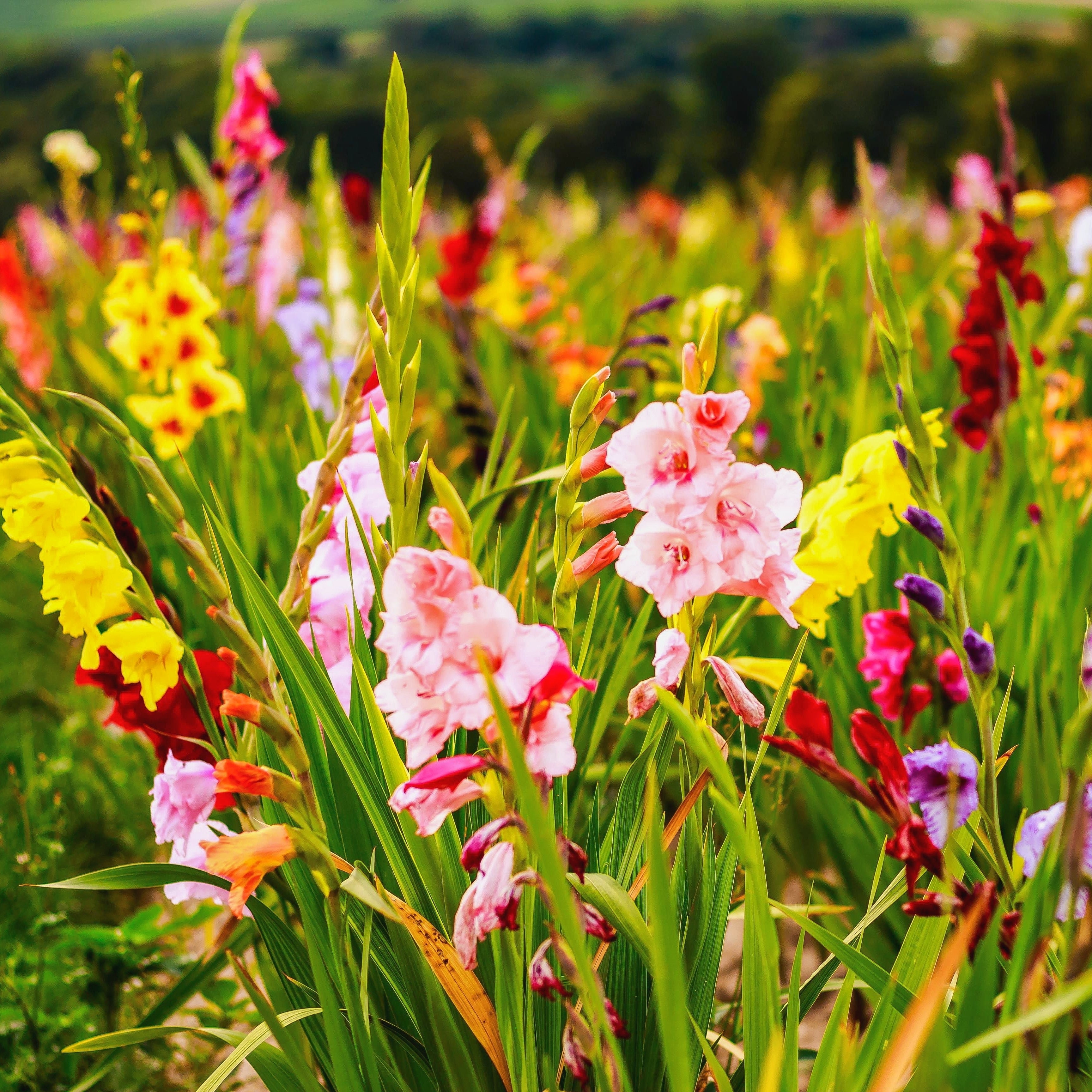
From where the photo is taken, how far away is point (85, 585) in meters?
0.69

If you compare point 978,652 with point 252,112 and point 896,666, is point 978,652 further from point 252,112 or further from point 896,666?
point 252,112

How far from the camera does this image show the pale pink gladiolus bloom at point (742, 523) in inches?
23.5

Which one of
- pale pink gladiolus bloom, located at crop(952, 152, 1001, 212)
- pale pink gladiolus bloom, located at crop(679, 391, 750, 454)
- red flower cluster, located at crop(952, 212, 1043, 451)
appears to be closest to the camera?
pale pink gladiolus bloom, located at crop(679, 391, 750, 454)

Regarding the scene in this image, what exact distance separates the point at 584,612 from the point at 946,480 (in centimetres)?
68

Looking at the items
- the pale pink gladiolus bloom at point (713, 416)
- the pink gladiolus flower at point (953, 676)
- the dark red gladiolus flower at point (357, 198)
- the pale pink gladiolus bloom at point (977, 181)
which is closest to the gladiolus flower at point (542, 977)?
the pale pink gladiolus bloom at point (713, 416)

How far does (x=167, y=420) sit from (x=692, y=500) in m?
1.28

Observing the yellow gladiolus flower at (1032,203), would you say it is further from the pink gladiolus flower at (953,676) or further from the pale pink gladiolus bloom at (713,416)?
the pale pink gladiolus bloom at (713,416)

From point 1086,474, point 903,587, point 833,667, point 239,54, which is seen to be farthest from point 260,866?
point 239,54

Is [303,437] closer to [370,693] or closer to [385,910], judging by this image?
[370,693]

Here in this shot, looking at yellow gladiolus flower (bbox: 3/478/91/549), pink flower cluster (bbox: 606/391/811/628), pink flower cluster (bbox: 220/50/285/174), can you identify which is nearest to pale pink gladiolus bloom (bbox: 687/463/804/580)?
pink flower cluster (bbox: 606/391/811/628)

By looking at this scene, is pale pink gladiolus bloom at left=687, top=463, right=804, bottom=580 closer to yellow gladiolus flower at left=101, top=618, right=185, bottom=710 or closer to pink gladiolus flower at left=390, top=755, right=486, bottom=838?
pink gladiolus flower at left=390, top=755, right=486, bottom=838

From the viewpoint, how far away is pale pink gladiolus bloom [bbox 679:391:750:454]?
59 cm

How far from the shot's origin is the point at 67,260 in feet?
14.4

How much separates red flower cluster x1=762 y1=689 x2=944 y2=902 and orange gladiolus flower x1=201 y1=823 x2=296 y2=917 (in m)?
0.33
